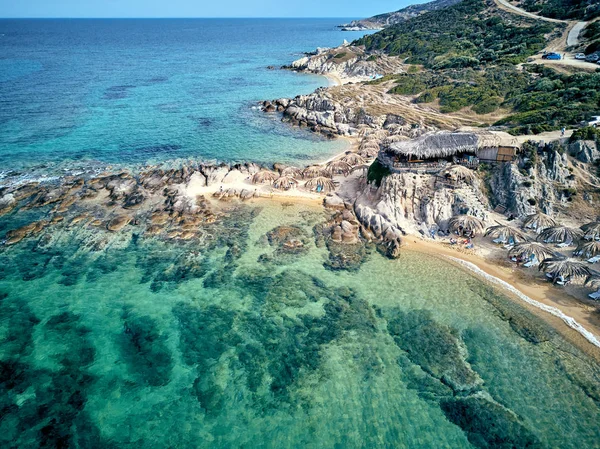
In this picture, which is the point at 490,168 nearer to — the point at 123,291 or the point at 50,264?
the point at 123,291

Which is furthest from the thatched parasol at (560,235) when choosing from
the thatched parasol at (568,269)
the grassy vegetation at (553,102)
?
the grassy vegetation at (553,102)

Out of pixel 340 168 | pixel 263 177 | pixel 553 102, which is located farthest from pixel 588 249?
pixel 553 102

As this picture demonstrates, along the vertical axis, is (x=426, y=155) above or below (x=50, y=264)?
above

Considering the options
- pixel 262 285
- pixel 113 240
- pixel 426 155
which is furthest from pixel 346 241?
pixel 113 240

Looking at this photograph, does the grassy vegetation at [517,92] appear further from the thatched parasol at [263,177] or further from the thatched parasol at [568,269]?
the thatched parasol at [263,177]

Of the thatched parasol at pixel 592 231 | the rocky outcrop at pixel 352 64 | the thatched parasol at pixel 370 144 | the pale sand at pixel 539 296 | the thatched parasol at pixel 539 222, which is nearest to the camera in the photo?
the pale sand at pixel 539 296

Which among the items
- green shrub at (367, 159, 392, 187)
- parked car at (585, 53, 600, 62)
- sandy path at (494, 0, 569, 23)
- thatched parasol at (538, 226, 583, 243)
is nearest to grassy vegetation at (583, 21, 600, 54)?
parked car at (585, 53, 600, 62)

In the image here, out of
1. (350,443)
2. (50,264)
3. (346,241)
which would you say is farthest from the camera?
(346,241)
